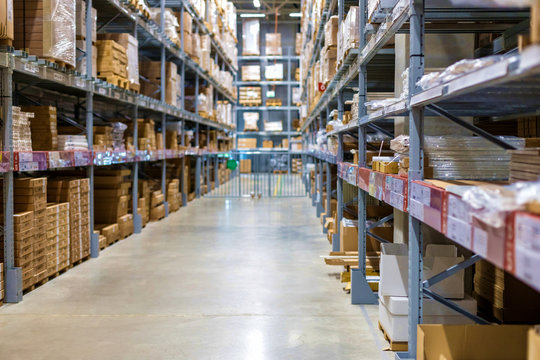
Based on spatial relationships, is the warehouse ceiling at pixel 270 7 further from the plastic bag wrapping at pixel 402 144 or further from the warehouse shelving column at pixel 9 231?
the plastic bag wrapping at pixel 402 144

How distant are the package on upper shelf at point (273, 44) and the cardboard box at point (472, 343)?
75.9ft

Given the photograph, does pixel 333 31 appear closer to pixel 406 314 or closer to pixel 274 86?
pixel 406 314

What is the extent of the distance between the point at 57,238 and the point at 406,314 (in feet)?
12.7

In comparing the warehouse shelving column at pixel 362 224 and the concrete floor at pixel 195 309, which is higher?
the warehouse shelving column at pixel 362 224

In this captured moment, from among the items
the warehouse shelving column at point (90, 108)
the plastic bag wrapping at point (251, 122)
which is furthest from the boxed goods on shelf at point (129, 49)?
the plastic bag wrapping at point (251, 122)

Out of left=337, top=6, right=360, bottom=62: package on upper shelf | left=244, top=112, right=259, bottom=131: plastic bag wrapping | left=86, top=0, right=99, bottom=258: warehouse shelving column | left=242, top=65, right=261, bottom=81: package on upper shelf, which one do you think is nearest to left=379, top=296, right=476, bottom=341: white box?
left=337, top=6, right=360, bottom=62: package on upper shelf

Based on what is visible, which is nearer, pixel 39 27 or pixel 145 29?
pixel 39 27

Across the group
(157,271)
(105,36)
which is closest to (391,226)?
(157,271)

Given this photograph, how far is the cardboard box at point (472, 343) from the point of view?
259 centimetres

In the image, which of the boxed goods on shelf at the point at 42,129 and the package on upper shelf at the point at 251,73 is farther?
the package on upper shelf at the point at 251,73

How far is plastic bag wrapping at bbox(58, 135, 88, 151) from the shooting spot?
19.9 feet

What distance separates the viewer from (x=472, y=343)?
8.52ft

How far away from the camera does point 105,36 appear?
7.84 meters

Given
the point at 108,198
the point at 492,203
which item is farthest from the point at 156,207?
the point at 492,203
